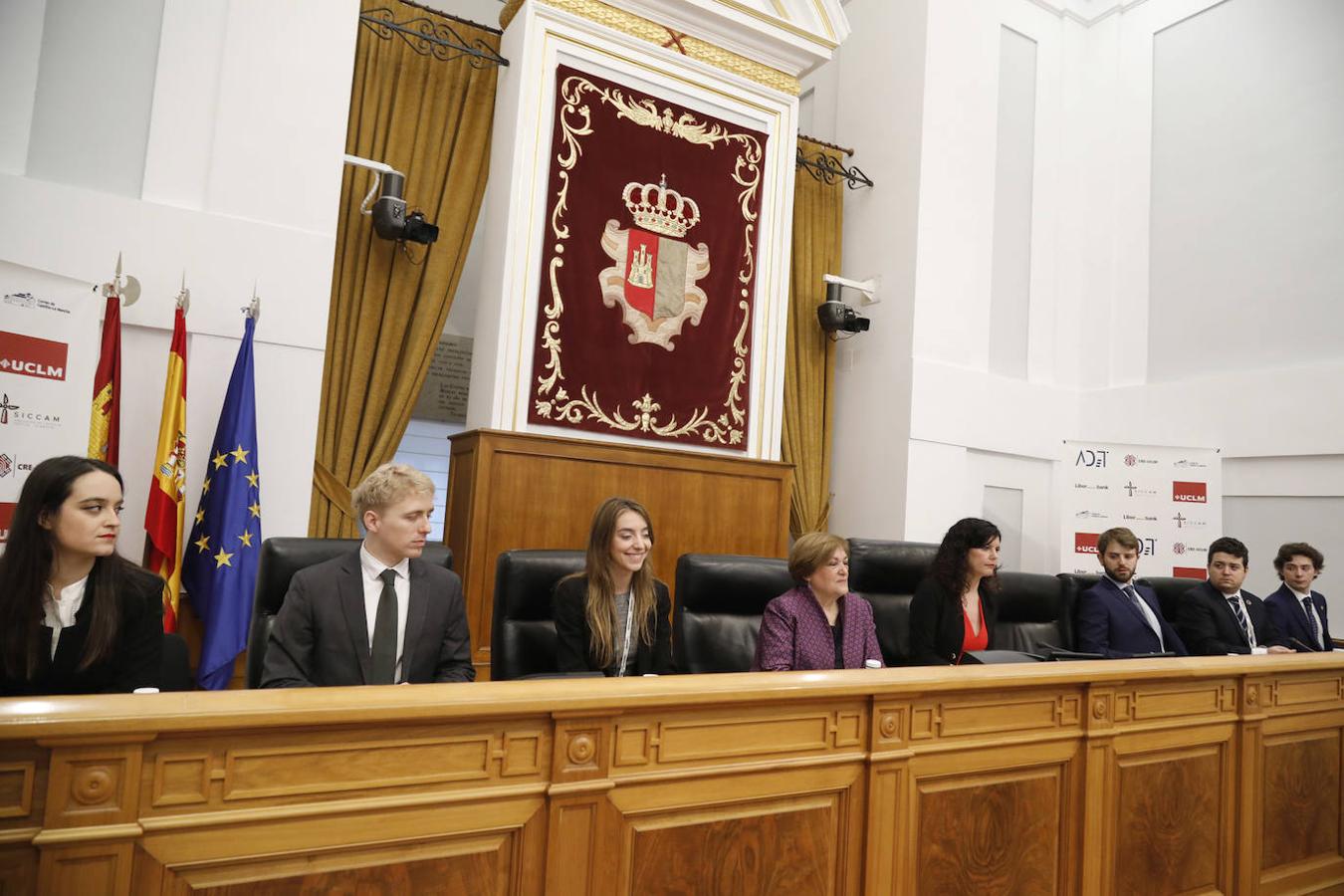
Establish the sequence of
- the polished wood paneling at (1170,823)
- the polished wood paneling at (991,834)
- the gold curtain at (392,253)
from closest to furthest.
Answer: the polished wood paneling at (991,834) → the polished wood paneling at (1170,823) → the gold curtain at (392,253)

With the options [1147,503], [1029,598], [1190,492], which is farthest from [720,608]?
[1190,492]

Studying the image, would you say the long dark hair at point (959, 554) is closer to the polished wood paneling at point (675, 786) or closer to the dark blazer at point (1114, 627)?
the polished wood paneling at point (675, 786)

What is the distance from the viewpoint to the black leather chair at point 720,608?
A: 2.66m

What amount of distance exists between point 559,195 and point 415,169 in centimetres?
75

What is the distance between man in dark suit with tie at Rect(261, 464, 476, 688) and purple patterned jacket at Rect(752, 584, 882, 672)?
32.9 inches

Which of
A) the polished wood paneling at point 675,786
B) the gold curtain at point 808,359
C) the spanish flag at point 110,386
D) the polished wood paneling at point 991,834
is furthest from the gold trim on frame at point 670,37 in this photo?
the polished wood paneling at point 991,834

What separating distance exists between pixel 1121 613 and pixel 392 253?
3.60 metres

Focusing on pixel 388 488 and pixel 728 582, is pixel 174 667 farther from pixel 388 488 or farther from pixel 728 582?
pixel 728 582

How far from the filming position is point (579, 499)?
4156 mm

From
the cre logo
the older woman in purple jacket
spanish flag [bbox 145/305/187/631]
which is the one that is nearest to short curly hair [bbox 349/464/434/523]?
the older woman in purple jacket

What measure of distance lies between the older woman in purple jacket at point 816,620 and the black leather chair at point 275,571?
38.2 inches

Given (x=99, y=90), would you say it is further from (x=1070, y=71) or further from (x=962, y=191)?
(x=1070, y=71)

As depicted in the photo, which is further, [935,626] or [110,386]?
[110,386]

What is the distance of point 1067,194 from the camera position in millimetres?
6129
